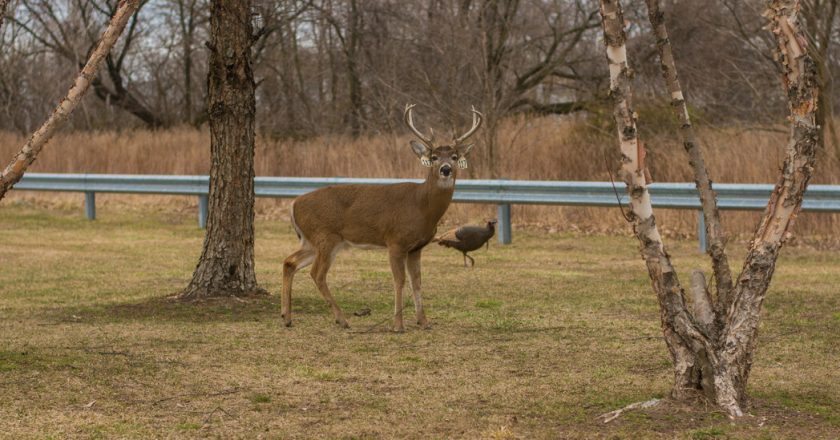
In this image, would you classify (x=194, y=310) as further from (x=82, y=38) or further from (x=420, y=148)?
(x=82, y=38)

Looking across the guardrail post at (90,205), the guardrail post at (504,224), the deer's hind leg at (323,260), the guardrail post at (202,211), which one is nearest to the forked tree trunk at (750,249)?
the deer's hind leg at (323,260)

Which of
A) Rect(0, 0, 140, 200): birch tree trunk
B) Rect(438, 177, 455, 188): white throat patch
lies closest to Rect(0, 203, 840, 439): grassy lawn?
Rect(438, 177, 455, 188): white throat patch

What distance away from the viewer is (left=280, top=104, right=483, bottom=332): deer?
10461mm

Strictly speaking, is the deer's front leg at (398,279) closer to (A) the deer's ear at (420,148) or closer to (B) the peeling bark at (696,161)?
(A) the deer's ear at (420,148)

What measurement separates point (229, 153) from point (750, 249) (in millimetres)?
6073

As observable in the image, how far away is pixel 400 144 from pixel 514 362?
15.2m

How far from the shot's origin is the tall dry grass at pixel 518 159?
59.6 ft

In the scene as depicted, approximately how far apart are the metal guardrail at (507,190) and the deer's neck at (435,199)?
18.5ft

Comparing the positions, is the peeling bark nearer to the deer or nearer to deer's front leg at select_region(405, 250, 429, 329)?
the deer

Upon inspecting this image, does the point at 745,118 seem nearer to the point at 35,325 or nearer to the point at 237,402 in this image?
the point at 35,325

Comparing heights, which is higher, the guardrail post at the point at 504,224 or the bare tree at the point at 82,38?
the bare tree at the point at 82,38

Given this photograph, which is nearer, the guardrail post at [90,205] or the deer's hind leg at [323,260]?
the deer's hind leg at [323,260]

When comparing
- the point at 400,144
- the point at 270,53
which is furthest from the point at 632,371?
the point at 270,53

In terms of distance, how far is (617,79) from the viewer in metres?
6.79
